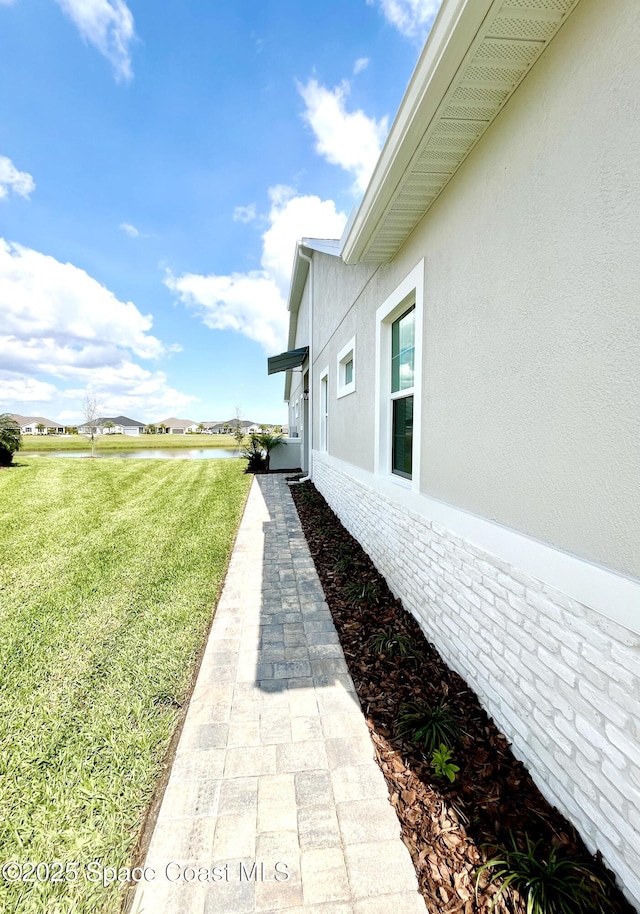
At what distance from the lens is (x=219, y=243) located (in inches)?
591

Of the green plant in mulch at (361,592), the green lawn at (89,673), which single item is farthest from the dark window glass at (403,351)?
the green lawn at (89,673)

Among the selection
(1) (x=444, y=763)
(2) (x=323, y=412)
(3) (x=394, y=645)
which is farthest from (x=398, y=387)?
(2) (x=323, y=412)

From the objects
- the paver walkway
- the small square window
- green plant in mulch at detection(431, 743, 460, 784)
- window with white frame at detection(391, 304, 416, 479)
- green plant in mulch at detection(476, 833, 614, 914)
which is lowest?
the paver walkway

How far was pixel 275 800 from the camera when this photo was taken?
6.40ft

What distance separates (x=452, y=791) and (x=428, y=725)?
Answer: 1.34 feet

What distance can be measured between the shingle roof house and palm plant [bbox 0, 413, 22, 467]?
1680cm

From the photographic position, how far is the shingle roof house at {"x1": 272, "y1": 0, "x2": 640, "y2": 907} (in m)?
1.48

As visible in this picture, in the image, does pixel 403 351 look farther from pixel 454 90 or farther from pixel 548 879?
pixel 548 879

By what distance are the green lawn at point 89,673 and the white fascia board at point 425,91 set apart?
4.21 m

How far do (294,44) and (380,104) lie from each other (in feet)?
8.16

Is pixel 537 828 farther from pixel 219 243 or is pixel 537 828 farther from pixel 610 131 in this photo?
pixel 219 243

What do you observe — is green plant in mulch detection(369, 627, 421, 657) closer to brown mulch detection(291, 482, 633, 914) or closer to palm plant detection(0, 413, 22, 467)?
brown mulch detection(291, 482, 633, 914)

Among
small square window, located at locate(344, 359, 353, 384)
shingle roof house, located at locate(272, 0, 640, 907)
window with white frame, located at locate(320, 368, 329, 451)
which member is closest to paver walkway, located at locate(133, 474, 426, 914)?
shingle roof house, located at locate(272, 0, 640, 907)

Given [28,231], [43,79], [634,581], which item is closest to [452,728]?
[634,581]
